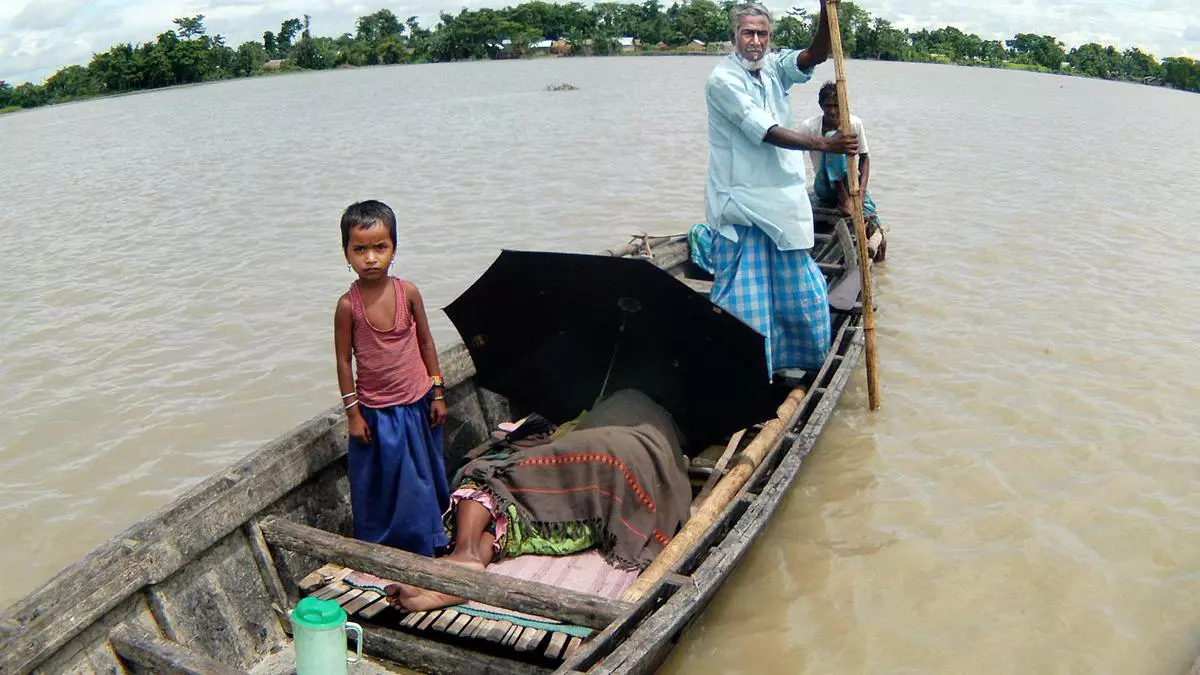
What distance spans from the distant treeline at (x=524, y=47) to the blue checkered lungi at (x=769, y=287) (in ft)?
152

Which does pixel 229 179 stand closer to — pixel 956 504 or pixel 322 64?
pixel 956 504

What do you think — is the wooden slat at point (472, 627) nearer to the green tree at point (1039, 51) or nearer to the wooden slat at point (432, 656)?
the wooden slat at point (432, 656)

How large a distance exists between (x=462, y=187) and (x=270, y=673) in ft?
32.3

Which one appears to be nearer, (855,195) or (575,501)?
(575,501)

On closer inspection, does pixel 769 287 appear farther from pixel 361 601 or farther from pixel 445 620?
pixel 361 601

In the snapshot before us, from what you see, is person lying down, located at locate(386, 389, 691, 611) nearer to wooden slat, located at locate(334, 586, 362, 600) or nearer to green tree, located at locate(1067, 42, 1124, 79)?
wooden slat, located at locate(334, 586, 362, 600)

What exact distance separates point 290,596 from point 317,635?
90cm

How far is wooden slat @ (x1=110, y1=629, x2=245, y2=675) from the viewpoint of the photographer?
1.92 meters

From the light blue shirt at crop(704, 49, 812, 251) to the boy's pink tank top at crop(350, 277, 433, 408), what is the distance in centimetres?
166

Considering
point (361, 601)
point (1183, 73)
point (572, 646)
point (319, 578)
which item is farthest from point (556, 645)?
point (1183, 73)

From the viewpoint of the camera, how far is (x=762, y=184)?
3615 mm

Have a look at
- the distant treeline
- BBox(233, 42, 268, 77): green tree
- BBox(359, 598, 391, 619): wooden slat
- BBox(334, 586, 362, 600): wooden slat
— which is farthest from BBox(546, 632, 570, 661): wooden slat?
BBox(233, 42, 268, 77): green tree

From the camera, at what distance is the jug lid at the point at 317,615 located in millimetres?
1875

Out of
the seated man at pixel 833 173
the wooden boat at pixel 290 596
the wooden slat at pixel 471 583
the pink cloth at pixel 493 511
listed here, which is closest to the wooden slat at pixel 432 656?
the wooden boat at pixel 290 596
